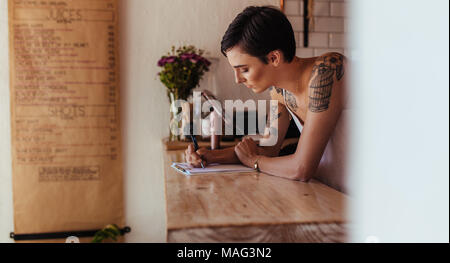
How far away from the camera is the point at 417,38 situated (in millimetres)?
231

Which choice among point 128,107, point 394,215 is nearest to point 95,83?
point 128,107

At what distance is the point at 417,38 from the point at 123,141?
1.40 meters

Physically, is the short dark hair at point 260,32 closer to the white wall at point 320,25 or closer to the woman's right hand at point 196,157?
the woman's right hand at point 196,157

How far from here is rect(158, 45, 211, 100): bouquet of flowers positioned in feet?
4.50

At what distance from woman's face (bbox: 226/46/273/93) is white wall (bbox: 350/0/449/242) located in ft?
1.98

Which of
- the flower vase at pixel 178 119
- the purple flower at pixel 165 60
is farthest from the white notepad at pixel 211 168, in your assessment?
the purple flower at pixel 165 60

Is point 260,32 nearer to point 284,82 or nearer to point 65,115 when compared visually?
point 284,82

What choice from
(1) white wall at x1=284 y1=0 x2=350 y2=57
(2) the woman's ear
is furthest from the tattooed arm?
(1) white wall at x1=284 y1=0 x2=350 y2=57

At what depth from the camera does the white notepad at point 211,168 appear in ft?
2.81

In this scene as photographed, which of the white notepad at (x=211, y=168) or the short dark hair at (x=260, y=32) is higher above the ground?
the short dark hair at (x=260, y=32)

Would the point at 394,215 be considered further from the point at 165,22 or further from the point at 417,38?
the point at 165,22

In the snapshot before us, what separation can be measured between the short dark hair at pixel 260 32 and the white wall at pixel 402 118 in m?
0.58

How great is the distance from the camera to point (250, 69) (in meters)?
0.90

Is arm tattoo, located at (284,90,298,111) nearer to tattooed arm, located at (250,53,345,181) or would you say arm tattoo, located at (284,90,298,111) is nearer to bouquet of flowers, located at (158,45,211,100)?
tattooed arm, located at (250,53,345,181)
